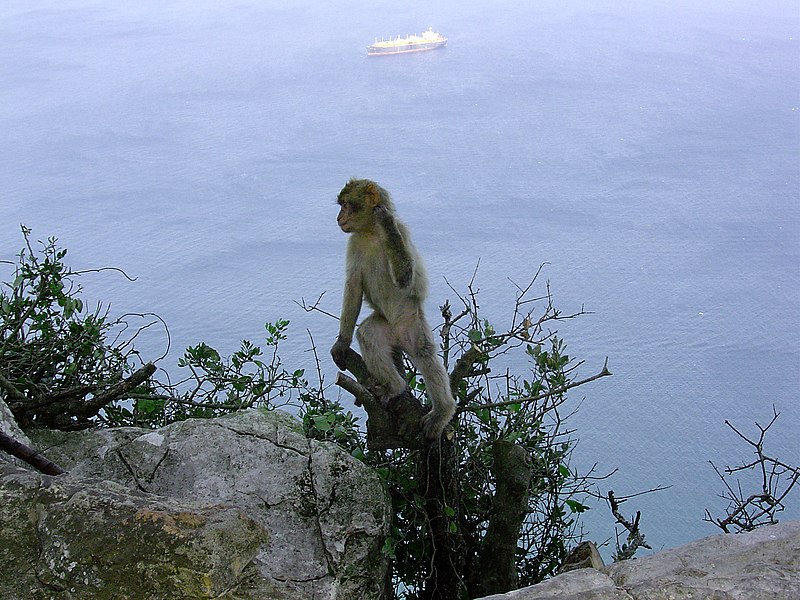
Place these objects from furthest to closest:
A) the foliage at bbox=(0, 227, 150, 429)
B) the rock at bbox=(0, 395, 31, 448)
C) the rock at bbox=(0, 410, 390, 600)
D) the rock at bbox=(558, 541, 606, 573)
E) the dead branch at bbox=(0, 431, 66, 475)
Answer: the foliage at bbox=(0, 227, 150, 429)
the rock at bbox=(558, 541, 606, 573)
the rock at bbox=(0, 395, 31, 448)
the dead branch at bbox=(0, 431, 66, 475)
the rock at bbox=(0, 410, 390, 600)

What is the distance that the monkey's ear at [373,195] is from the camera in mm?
3414

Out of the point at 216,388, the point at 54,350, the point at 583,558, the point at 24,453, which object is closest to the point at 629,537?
the point at 583,558

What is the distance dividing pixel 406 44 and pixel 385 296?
15.5ft

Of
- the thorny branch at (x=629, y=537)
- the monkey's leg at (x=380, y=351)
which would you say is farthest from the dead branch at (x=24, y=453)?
the thorny branch at (x=629, y=537)

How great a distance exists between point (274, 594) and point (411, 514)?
1.22 metres

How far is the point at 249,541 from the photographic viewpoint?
1943 millimetres

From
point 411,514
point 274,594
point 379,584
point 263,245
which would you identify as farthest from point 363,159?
point 274,594

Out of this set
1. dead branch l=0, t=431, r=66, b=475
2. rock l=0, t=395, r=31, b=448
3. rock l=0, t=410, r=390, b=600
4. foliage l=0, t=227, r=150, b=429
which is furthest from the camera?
foliage l=0, t=227, r=150, b=429

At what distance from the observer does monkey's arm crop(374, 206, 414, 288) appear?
335cm

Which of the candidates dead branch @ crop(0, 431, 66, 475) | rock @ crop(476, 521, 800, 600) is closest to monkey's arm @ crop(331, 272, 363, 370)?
dead branch @ crop(0, 431, 66, 475)

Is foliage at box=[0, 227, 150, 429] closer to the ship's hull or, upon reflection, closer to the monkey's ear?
the monkey's ear

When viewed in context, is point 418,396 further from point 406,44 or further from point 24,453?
point 406,44

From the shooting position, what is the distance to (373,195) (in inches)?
135

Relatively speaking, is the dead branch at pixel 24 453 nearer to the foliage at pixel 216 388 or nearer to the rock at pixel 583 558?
the foliage at pixel 216 388
